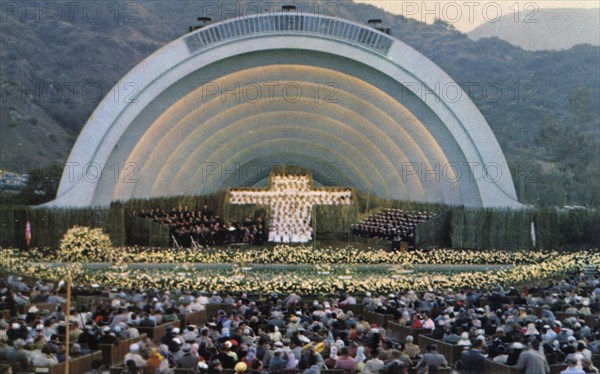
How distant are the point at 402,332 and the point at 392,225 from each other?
2389 centimetres

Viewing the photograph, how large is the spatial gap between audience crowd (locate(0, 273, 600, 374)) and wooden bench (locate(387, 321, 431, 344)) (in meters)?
0.22

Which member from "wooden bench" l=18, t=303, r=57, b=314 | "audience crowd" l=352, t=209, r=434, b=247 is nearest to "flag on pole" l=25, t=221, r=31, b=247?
"audience crowd" l=352, t=209, r=434, b=247

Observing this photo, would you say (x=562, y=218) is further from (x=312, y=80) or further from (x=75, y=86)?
(x=75, y=86)

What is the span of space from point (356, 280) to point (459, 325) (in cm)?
980

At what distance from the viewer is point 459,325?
706 inches

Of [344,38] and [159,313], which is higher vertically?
[344,38]

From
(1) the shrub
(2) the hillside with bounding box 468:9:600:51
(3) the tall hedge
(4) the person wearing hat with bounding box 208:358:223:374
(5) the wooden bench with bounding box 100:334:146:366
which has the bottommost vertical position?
(5) the wooden bench with bounding box 100:334:146:366

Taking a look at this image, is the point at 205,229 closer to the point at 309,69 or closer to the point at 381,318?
the point at 309,69

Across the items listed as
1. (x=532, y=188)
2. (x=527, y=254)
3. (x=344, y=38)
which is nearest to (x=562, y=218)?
(x=527, y=254)

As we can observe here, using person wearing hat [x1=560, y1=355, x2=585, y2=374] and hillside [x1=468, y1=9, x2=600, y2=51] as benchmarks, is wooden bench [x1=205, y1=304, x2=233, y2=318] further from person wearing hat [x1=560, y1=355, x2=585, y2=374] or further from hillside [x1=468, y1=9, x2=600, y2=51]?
hillside [x1=468, y1=9, x2=600, y2=51]

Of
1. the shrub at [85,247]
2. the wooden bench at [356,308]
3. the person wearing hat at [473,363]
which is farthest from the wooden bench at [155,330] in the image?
the shrub at [85,247]

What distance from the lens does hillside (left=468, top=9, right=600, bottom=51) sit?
511 feet

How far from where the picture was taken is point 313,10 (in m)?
106

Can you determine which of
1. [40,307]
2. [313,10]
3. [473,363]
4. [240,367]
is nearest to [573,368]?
[473,363]
